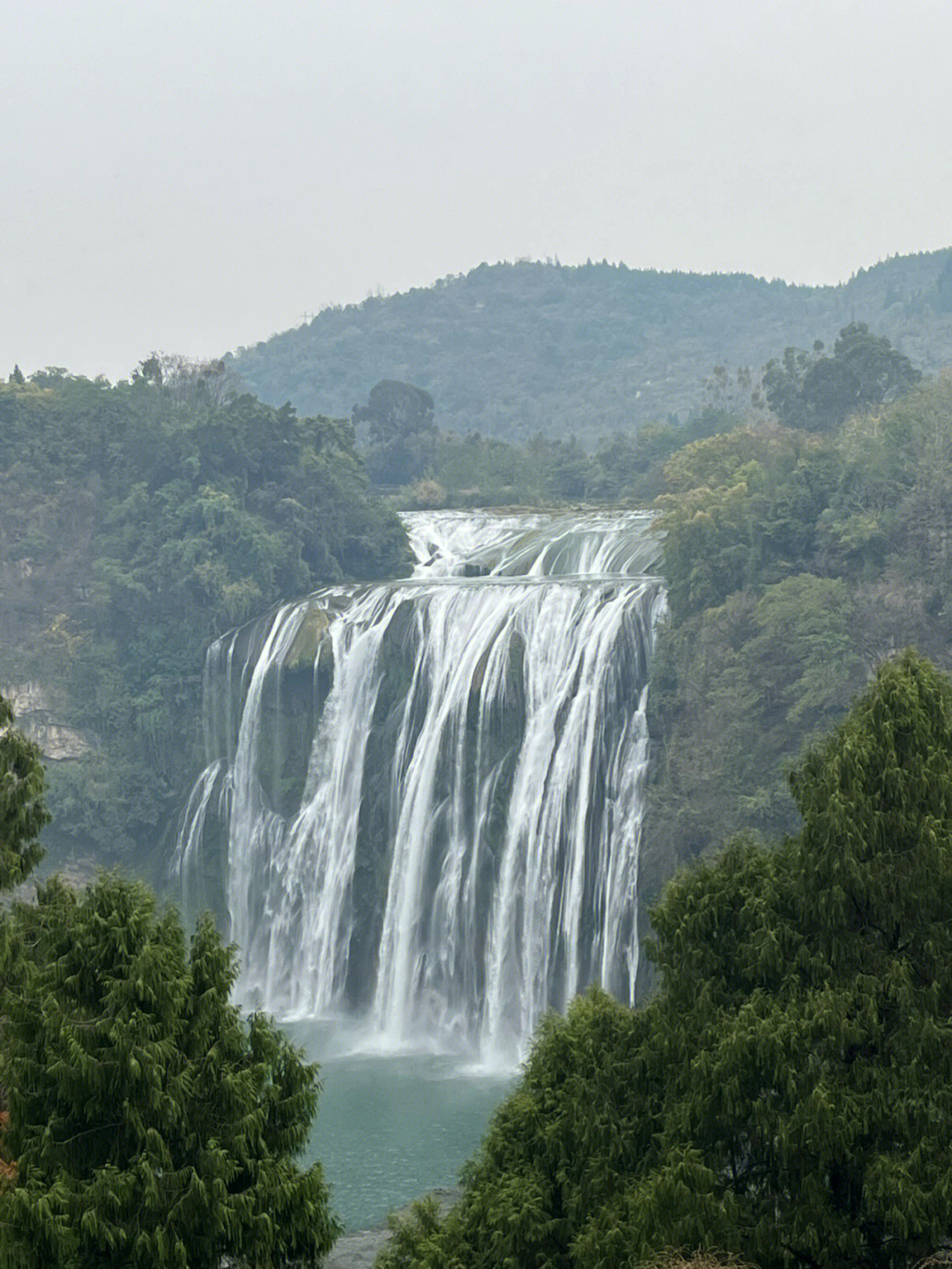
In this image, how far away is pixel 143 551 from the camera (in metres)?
50.9

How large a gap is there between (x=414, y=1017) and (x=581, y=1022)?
64.5ft

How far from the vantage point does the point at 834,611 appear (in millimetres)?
35656

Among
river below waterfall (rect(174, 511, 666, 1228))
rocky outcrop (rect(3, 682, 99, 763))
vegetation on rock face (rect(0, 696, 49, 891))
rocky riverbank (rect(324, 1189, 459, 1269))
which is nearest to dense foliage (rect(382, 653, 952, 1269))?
vegetation on rock face (rect(0, 696, 49, 891))

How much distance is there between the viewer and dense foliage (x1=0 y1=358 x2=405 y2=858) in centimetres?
4781

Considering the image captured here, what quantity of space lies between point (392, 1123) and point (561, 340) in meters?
95.5

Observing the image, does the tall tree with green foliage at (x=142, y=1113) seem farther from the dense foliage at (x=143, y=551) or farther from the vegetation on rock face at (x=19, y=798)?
the dense foliage at (x=143, y=551)

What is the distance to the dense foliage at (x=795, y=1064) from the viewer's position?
14156mm

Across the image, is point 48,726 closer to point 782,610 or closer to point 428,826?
point 428,826

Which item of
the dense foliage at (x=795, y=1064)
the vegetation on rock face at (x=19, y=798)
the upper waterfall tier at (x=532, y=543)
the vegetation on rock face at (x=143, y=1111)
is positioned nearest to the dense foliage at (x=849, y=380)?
the upper waterfall tier at (x=532, y=543)

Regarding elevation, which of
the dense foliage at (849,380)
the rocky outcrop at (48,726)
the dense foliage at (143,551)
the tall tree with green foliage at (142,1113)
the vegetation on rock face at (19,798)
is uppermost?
the dense foliage at (849,380)

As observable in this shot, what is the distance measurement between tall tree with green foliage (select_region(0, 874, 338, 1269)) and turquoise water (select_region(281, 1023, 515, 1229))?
11.2 m

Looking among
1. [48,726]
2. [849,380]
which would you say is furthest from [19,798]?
[849,380]

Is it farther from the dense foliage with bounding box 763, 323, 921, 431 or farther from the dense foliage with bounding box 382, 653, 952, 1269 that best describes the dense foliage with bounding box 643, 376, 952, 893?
the dense foliage with bounding box 382, 653, 952, 1269

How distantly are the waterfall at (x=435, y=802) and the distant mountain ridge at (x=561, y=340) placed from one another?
200ft
